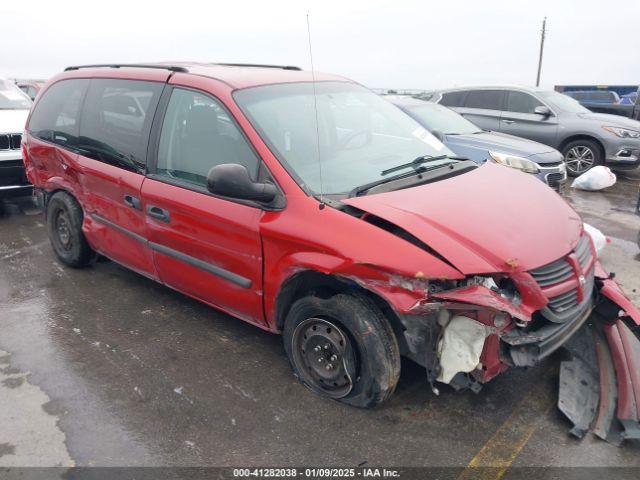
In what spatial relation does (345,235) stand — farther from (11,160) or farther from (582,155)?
(582,155)

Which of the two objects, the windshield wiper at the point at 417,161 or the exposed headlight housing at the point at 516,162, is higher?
the windshield wiper at the point at 417,161

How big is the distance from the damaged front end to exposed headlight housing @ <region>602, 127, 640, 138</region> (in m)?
7.34

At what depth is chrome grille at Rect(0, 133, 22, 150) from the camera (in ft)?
21.7

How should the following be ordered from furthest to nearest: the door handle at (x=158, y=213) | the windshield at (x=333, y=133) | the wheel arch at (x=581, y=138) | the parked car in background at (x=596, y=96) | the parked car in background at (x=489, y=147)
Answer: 1. the parked car in background at (x=596, y=96)
2. the wheel arch at (x=581, y=138)
3. the parked car in background at (x=489, y=147)
4. the door handle at (x=158, y=213)
5. the windshield at (x=333, y=133)

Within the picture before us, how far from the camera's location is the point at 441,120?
767 cm

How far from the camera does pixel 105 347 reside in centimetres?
362

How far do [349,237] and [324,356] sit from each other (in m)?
0.76

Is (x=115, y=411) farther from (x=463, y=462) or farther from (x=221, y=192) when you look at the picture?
(x=463, y=462)

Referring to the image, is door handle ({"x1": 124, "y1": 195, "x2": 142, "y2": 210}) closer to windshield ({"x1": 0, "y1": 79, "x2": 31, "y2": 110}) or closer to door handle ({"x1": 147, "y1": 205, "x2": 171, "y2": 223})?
door handle ({"x1": 147, "y1": 205, "x2": 171, "y2": 223})

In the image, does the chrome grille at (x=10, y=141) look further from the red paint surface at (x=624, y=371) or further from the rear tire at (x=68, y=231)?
the red paint surface at (x=624, y=371)

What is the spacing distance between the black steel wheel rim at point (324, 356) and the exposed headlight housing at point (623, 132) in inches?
332

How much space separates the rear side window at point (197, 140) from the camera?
3188 mm

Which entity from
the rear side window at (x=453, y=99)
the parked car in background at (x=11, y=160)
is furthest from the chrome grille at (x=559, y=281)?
the rear side window at (x=453, y=99)

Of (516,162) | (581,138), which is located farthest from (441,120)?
(581,138)
